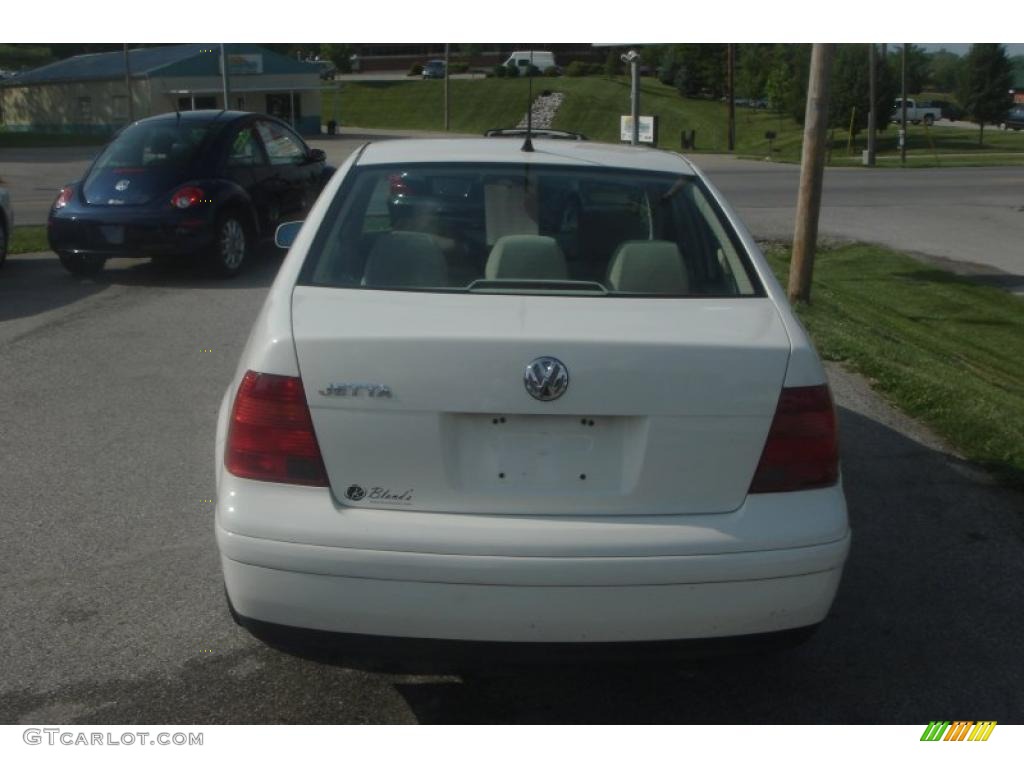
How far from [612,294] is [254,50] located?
60878mm

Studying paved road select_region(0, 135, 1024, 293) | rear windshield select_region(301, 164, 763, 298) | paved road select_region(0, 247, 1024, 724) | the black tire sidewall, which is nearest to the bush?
paved road select_region(0, 135, 1024, 293)

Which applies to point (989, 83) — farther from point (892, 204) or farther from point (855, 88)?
point (892, 204)

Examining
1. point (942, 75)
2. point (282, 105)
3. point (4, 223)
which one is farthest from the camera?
point (942, 75)

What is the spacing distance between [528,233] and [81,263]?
8515 millimetres

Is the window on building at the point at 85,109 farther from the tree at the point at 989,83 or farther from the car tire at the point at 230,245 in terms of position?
the car tire at the point at 230,245

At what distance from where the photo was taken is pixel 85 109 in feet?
206

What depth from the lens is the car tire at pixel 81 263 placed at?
1147 centimetres

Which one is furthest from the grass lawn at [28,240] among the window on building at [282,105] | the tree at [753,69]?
the tree at [753,69]

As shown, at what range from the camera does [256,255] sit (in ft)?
42.7

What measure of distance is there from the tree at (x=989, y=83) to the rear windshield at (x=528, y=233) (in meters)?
62.2

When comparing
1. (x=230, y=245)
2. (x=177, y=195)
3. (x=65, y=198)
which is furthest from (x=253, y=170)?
(x=65, y=198)

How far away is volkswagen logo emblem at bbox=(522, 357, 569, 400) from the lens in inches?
122
